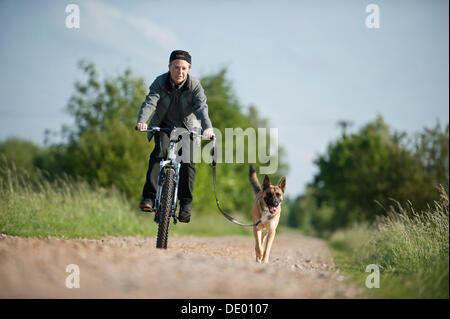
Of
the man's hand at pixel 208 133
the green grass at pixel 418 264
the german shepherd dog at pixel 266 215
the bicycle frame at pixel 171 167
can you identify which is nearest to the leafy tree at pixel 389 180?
the green grass at pixel 418 264

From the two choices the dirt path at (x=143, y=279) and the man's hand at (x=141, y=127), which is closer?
the dirt path at (x=143, y=279)

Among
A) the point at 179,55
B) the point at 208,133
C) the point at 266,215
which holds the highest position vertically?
the point at 179,55

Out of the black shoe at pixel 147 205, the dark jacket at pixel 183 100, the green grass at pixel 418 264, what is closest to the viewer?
the green grass at pixel 418 264

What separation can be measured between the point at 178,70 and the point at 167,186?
1.75m

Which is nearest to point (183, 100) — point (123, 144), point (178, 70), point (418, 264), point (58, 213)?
point (178, 70)

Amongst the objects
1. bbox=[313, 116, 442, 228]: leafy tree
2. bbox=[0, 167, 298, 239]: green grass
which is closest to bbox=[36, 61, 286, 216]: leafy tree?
bbox=[0, 167, 298, 239]: green grass

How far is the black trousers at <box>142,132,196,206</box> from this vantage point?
5949mm

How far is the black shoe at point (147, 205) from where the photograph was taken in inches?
228

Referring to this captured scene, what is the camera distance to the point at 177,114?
6.26 m

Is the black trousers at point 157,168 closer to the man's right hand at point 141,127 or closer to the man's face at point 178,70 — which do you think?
the man's right hand at point 141,127

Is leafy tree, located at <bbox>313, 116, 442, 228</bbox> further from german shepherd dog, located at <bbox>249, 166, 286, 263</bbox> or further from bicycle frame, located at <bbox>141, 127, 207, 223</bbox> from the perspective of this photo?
bicycle frame, located at <bbox>141, 127, 207, 223</bbox>

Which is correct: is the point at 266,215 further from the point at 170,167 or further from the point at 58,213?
the point at 58,213

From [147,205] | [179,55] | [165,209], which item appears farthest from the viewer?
[179,55]
